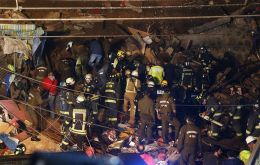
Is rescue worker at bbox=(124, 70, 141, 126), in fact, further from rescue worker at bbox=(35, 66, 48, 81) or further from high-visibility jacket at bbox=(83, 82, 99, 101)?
rescue worker at bbox=(35, 66, 48, 81)

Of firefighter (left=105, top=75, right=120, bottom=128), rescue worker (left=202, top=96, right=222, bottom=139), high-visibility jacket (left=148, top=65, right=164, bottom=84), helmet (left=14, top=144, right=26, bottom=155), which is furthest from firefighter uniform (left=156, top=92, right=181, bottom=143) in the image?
helmet (left=14, top=144, right=26, bottom=155)

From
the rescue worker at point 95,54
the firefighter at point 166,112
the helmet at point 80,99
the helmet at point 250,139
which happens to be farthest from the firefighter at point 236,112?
the rescue worker at point 95,54

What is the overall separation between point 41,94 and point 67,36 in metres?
2.47

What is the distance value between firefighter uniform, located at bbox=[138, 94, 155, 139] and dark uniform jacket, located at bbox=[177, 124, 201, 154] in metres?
1.72

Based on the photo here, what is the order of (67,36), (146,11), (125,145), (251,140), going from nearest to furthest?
(251,140) < (125,145) < (67,36) < (146,11)

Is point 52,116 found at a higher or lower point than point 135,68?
lower

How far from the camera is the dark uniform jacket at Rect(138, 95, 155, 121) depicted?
1903cm

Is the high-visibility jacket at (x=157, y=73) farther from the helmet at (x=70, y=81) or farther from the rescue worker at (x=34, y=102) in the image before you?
the rescue worker at (x=34, y=102)

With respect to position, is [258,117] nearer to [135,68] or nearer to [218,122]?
[218,122]

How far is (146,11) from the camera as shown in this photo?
920 inches

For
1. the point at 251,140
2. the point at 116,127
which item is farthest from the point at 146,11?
the point at 251,140

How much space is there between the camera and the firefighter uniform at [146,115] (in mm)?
19047

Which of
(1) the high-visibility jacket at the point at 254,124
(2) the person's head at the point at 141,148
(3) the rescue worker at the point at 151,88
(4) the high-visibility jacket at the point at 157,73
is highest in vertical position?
(4) the high-visibility jacket at the point at 157,73

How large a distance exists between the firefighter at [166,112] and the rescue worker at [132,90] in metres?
0.97
